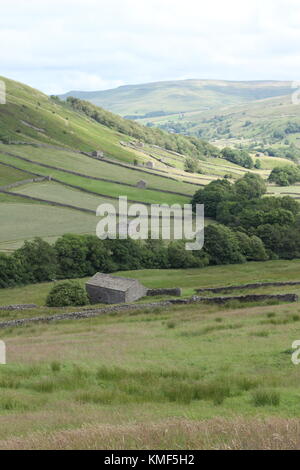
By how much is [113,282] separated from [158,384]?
122ft

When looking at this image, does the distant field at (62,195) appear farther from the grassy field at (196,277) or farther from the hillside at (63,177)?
the grassy field at (196,277)

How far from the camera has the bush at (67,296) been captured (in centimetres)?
5159

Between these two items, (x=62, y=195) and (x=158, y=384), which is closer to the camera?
(x=158, y=384)

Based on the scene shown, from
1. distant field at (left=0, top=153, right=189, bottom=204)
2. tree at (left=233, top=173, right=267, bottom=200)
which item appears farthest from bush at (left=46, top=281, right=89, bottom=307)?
tree at (left=233, top=173, right=267, bottom=200)

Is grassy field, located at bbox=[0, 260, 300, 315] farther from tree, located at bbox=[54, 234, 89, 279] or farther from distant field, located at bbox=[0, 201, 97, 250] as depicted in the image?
distant field, located at bbox=[0, 201, 97, 250]

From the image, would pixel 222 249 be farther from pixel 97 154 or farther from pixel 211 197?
pixel 97 154

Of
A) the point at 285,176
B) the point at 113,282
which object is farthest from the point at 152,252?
the point at 285,176

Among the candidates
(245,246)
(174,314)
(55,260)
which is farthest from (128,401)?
(245,246)

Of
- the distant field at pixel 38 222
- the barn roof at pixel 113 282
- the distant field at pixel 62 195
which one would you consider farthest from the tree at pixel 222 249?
the distant field at pixel 62 195

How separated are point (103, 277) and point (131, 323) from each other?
2028 cm

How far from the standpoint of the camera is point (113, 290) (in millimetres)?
53344

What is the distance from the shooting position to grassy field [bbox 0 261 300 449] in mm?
10914

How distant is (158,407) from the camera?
48.3 feet
